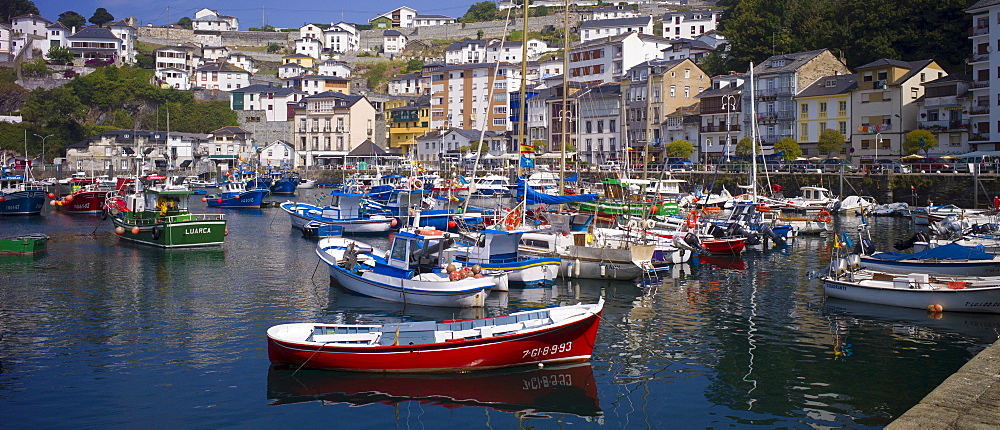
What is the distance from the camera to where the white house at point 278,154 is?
11956 cm

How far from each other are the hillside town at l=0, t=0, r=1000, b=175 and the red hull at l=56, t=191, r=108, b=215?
19.5ft

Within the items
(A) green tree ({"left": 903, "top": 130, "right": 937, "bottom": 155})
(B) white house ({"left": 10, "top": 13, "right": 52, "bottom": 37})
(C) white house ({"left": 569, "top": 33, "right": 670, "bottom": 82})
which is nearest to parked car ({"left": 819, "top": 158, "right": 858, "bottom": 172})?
(A) green tree ({"left": 903, "top": 130, "right": 937, "bottom": 155})

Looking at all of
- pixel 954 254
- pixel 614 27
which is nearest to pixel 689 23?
pixel 614 27

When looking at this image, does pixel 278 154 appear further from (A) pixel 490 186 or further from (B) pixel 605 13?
(A) pixel 490 186

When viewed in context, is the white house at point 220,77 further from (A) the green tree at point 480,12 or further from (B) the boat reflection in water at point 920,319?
(B) the boat reflection in water at point 920,319

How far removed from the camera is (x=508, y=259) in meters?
27.0

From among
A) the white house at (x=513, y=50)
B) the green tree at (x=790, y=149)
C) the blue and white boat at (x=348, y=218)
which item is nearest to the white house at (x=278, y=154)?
the white house at (x=513, y=50)

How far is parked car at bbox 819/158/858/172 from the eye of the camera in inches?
2429

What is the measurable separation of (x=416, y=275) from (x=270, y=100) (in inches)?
4320

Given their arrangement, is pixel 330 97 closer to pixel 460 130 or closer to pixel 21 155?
pixel 460 130

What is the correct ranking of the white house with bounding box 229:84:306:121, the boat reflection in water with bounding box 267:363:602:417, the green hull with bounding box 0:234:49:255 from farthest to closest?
the white house with bounding box 229:84:306:121 → the green hull with bounding box 0:234:49:255 → the boat reflection in water with bounding box 267:363:602:417

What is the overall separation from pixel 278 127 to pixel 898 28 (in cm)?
8614

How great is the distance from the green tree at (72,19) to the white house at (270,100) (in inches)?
1964

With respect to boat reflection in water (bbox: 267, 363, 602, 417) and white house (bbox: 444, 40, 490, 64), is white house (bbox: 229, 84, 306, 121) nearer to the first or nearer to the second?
white house (bbox: 444, 40, 490, 64)
